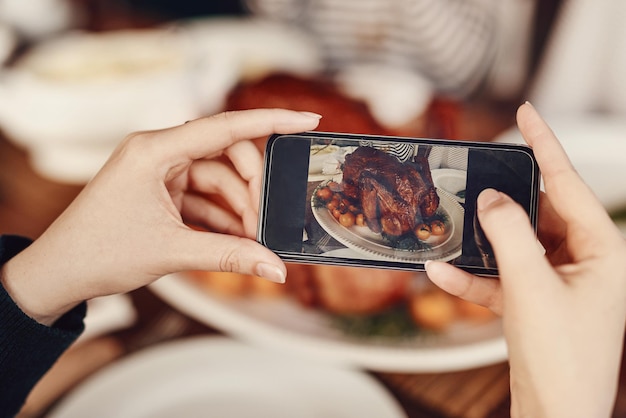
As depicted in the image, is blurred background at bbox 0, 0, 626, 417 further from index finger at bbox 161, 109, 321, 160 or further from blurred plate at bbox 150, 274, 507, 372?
index finger at bbox 161, 109, 321, 160

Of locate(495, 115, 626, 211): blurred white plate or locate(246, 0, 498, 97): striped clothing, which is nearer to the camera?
locate(495, 115, 626, 211): blurred white plate

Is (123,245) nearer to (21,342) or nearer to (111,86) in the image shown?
(21,342)

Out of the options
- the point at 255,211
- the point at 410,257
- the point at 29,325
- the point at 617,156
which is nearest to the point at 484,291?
the point at 410,257

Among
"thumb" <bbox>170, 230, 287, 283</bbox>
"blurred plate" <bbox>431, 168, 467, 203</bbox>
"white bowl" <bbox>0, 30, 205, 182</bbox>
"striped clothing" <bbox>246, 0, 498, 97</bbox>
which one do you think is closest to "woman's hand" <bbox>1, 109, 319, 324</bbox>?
"thumb" <bbox>170, 230, 287, 283</bbox>

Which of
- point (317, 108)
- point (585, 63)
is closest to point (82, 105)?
point (317, 108)

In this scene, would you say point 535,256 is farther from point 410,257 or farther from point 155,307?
point 155,307

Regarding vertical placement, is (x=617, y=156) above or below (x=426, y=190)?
below

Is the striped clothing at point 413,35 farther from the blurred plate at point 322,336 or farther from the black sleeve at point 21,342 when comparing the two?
the black sleeve at point 21,342

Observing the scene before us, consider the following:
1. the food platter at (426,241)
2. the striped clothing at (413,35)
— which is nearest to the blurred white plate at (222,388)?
the food platter at (426,241)
